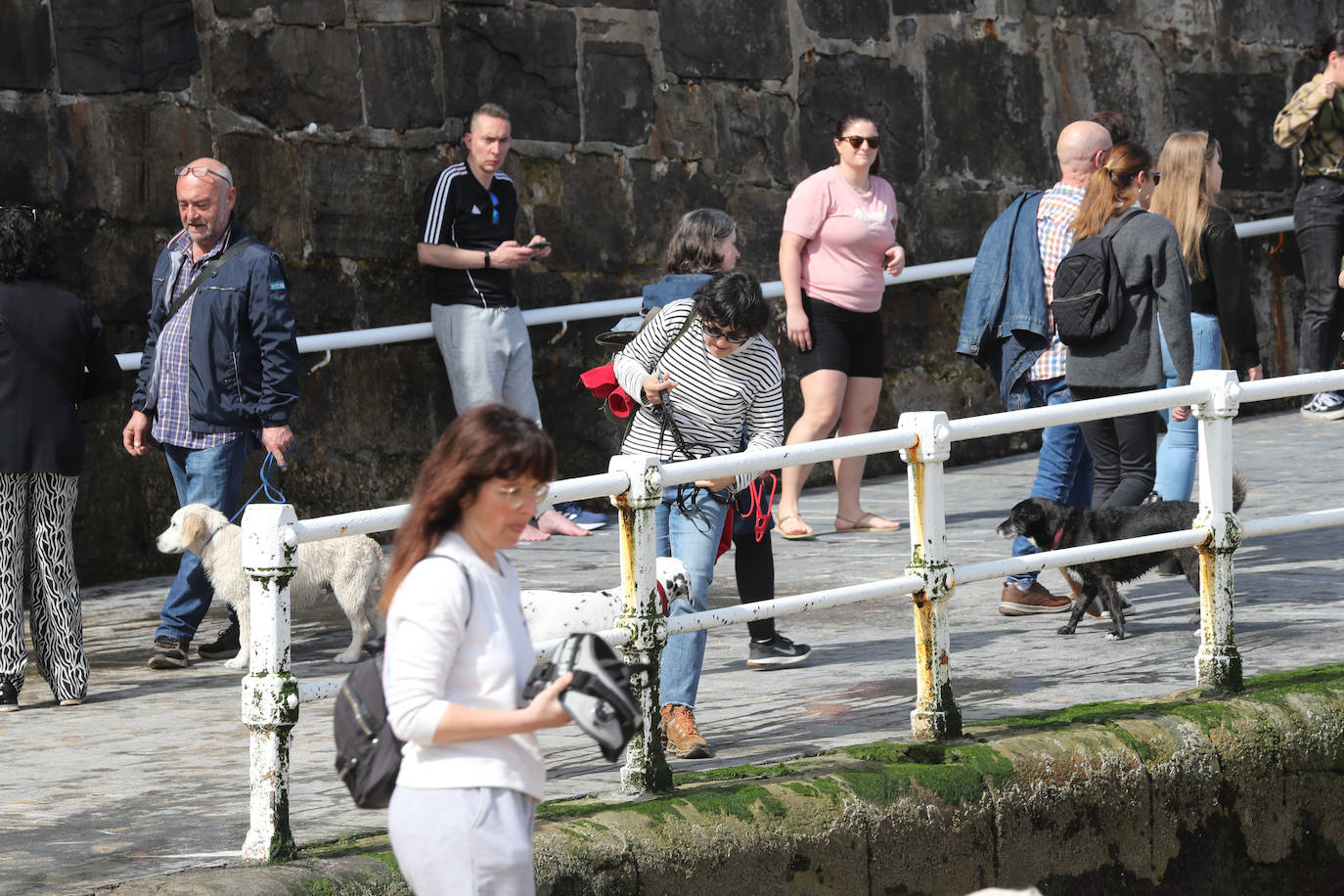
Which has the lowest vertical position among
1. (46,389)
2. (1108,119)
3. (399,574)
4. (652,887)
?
(652,887)

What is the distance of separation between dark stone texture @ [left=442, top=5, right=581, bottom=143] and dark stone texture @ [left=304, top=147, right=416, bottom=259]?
49 centimetres

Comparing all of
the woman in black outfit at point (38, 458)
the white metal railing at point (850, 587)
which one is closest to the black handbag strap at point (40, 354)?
the woman in black outfit at point (38, 458)

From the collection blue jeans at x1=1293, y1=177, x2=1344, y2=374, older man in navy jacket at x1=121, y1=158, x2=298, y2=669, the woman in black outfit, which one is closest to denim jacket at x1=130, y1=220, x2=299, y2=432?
older man in navy jacket at x1=121, y1=158, x2=298, y2=669

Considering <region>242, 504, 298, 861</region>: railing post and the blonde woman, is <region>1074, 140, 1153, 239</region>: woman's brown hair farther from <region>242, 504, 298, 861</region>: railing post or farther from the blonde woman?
<region>242, 504, 298, 861</region>: railing post

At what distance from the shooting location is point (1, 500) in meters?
6.59

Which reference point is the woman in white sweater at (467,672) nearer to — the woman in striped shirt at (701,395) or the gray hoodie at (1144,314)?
the woman in striped shirt at (701,395)

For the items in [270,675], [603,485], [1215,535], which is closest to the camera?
[270,675]

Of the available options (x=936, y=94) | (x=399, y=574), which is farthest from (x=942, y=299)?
(x=399, y=574)

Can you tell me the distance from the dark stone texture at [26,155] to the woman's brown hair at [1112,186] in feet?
14.2

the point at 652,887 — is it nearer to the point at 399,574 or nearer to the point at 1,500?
the point at 399,574

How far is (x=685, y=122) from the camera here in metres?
10.4

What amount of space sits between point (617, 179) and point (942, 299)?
2303mm

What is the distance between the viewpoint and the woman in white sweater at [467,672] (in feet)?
11.0

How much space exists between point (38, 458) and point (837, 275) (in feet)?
12.6
